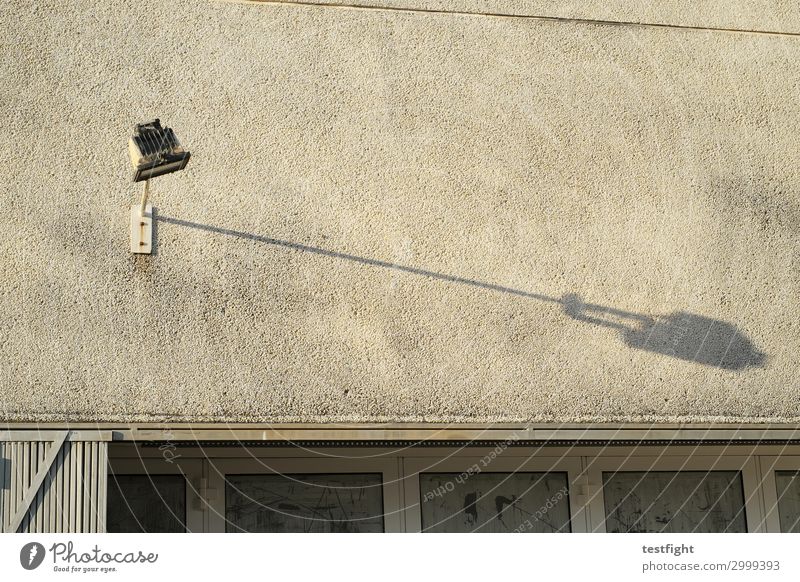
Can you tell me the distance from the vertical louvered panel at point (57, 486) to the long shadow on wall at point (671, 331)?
9.51 feet

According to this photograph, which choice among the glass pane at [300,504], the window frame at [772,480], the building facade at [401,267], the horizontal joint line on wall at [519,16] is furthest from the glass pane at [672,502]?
the horizontal joint line on wall at [519,16]

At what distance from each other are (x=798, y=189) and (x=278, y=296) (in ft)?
15.5

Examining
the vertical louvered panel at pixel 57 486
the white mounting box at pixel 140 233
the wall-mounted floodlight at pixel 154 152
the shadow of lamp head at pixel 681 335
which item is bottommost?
the vertical louvered panel at pixel 57 486

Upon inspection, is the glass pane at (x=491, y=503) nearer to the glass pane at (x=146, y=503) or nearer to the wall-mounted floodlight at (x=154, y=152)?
the glass pane at (x=146, y=503)

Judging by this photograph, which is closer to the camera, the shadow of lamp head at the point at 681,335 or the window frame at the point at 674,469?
the shadow of lamp head at the point at 681,335

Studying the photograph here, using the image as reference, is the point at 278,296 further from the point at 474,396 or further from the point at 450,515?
the point at 450,515

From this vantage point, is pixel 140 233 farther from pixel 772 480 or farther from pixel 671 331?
pixel 772 480

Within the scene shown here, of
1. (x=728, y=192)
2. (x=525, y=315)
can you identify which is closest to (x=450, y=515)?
(x=525, y=315)

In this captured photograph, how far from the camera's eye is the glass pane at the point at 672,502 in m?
10.9

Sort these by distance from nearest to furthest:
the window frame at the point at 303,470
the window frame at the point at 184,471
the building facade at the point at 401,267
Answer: the building facade at the point at 401,267
the window frame at the point at 184,471
the window frame at the point at 303,470

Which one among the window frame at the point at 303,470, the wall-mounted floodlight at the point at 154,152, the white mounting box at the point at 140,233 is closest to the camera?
the wall-mounted floodlight at the point at 154,152

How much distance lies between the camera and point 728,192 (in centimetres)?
1070

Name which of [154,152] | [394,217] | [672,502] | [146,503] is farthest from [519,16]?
[146,503]

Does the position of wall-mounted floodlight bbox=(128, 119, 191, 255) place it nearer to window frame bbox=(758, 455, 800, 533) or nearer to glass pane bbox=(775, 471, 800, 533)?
window frame bbox=(758, 455, 800, 533)
